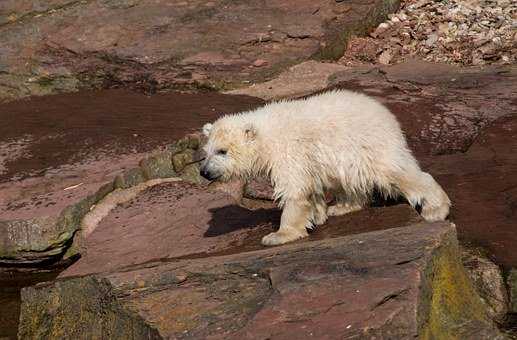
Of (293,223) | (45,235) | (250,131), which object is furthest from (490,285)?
(45,235)

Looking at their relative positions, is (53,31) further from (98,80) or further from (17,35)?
(98,80)

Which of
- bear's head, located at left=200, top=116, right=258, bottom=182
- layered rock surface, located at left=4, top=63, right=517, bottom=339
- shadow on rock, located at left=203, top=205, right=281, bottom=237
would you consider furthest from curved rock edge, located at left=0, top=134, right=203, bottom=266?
bear's head, located at left=200, top=116, right=258, bottom=182

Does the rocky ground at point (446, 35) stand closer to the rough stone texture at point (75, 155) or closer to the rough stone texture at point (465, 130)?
the rough stone texture at point (465, 130)

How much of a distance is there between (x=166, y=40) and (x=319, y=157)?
6602 mm

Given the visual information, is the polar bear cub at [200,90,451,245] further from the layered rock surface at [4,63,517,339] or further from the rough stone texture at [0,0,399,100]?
the rough stone texture at [0,0,399,100]

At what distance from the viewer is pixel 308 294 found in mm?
4359

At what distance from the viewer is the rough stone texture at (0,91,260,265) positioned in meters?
7.49

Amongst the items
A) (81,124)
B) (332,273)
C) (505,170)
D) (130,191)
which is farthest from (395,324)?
(81,124)

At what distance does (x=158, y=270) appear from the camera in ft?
16.9

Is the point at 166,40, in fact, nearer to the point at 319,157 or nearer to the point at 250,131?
the point at 250,131

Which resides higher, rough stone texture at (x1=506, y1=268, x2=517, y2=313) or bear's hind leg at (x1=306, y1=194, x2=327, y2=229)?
bear's hind leg at (x1=306, y1=194, x2=327, y2=229)

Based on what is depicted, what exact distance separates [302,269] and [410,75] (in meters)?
6.39

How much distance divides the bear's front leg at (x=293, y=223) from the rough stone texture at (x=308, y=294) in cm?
61

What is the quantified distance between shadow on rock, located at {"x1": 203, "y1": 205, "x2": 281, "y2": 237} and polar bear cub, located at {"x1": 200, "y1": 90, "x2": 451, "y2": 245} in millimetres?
606
